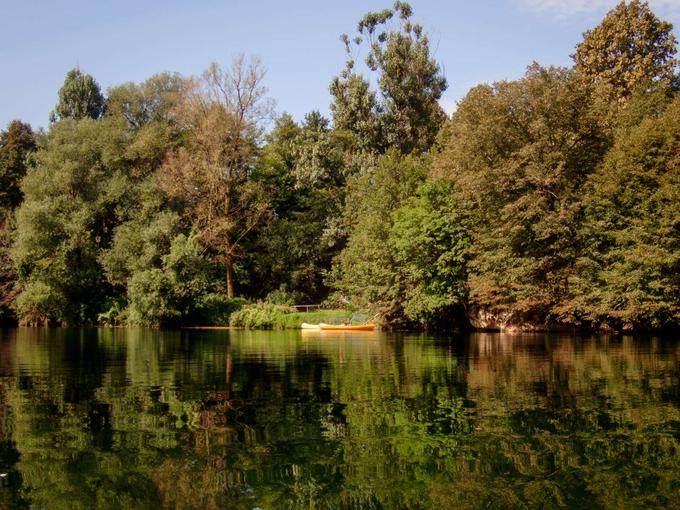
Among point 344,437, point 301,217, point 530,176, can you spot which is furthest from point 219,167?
point 344,437

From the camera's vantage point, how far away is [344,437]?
968 centimetres

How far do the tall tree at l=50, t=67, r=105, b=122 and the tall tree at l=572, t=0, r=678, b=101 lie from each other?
5669 cm

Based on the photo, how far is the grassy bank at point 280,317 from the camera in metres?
49.0

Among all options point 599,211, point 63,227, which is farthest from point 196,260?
point 599,211

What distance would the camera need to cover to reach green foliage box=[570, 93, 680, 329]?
32.9 meters

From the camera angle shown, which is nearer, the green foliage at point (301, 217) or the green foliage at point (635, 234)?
the green foliage at point (635, 234)

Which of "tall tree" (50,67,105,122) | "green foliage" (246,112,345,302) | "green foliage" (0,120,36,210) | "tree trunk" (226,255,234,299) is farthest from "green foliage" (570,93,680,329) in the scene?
"tall tree" (50,67,105,122)

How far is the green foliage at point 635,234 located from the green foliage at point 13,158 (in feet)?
173

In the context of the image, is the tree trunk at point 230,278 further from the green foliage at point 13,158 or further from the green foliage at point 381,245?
the green foliage at point 13,158

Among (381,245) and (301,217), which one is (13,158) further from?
(381,245)

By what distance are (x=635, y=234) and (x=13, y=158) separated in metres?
59.8

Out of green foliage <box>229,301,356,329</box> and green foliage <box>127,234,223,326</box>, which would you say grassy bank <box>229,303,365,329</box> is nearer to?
green foliage <box>229,301,356,329</box>

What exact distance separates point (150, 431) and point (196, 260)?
4294 centimetres

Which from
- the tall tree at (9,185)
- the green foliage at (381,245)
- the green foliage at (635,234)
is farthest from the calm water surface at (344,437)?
the tall tree at (9,185)
